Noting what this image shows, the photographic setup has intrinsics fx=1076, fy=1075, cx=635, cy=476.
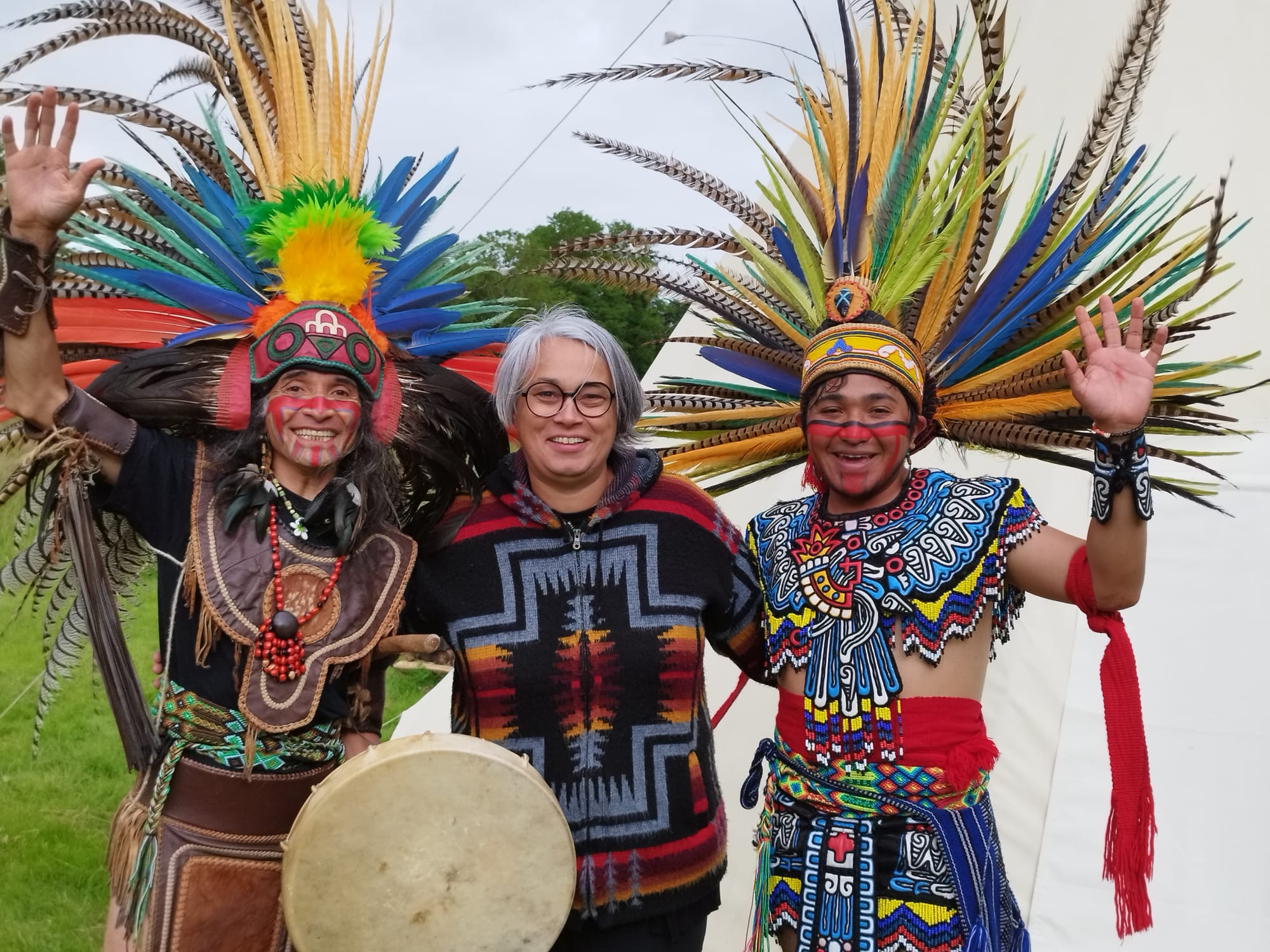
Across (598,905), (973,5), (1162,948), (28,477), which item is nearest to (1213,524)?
(1162,948)

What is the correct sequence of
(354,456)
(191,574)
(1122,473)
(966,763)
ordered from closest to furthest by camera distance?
1. (1122,473)
2. (966,763)
3. (191,574)
4. (354,456)

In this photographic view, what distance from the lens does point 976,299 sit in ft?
9.36

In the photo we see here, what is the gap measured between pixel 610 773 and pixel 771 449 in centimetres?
102

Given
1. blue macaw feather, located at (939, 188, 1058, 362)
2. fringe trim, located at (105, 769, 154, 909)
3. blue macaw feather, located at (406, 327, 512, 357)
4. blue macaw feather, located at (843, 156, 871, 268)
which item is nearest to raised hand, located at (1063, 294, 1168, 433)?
blue macaw feather, located at (939, 188, 1058, 362)

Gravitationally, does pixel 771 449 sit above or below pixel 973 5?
below

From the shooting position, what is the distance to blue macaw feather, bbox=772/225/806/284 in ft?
9.89

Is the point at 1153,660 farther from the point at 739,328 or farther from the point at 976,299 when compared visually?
the point at 739,328

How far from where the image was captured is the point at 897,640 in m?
2.30

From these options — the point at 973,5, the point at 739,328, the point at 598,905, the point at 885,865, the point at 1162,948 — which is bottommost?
Answer: the point at 1162,948

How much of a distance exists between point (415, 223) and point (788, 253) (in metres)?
1.04

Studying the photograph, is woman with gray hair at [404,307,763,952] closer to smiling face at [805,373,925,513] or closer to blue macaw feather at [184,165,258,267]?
smiling face at [805,373,925,513]

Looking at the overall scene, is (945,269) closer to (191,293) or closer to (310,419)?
(310,419)

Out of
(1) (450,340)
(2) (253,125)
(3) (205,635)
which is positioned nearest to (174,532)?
(3) (205,635)

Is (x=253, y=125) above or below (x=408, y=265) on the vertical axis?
above
